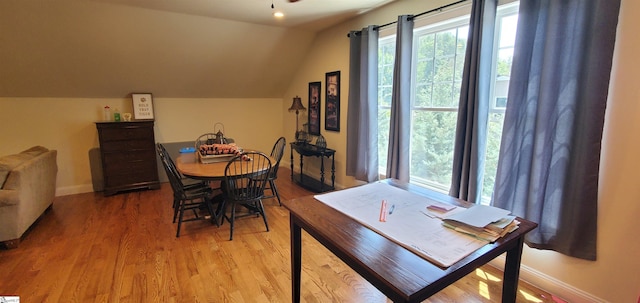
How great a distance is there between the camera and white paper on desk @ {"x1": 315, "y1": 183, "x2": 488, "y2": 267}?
103cm

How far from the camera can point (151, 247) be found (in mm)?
2611

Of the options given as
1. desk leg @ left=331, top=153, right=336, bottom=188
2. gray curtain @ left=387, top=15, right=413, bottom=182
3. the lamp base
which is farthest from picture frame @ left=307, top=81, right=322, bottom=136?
gray curtain @ left=387, top=15, right=413, bottom=182

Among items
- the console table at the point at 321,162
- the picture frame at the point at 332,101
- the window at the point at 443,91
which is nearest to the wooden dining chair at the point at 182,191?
the console table at the point at 321,162

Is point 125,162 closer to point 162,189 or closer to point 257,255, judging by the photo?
point 162,189

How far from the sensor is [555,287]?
197cm

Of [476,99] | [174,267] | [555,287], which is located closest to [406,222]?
[476,99]

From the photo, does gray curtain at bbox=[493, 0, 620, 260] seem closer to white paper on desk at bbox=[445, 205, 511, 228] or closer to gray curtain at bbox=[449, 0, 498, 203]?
gray curtain at bbox=[449, 0, 498, 203]

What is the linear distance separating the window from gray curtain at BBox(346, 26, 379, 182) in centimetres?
21

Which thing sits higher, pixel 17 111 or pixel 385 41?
pixel 385 41

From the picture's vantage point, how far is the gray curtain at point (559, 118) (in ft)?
5.34

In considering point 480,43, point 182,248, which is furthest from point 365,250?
point 182,248

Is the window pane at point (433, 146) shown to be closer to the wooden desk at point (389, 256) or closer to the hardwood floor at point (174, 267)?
the hardwood floor at point (174, 267)

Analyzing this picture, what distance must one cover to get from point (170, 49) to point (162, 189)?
6.59 ft

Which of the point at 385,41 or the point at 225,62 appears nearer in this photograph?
the point at 385,41
